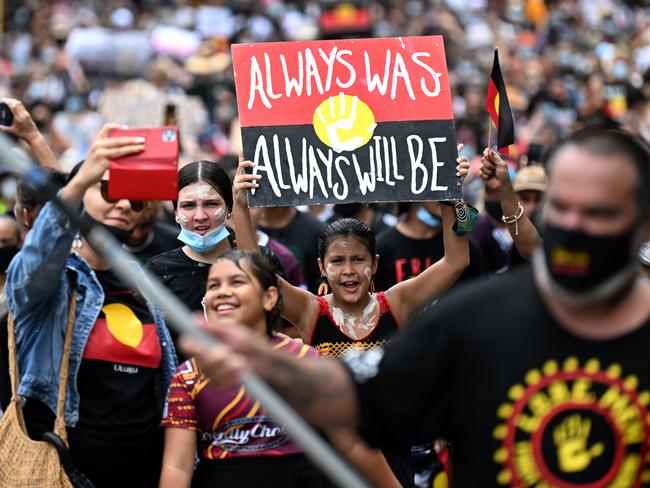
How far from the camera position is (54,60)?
21.8 m

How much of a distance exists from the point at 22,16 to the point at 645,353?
23552mm

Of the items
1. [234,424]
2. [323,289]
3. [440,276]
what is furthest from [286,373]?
[323,289]

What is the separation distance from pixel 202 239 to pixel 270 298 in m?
1.30

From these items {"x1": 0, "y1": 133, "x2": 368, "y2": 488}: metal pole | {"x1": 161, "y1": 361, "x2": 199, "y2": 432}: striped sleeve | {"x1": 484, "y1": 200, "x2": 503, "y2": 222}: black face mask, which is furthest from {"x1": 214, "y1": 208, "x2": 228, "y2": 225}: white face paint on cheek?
{"x1": 484, "y1": 200, "x2": 503, "y2": 222}: black face mask

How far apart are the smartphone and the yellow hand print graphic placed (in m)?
3.37

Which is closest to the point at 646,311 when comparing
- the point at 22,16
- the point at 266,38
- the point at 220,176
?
the point at 220,176

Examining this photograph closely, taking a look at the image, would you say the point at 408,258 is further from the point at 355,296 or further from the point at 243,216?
the point at 243,216

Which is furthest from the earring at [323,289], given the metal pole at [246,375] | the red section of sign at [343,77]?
the metal pole at [246,375]

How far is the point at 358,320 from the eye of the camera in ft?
18.9

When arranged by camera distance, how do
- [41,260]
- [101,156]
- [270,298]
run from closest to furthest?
1. [101,156]
2. [41,260]
3. [270,298]

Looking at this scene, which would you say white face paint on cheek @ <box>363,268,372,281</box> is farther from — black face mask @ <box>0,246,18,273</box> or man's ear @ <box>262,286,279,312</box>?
black face mask @ <box>0,246,18,273</box>

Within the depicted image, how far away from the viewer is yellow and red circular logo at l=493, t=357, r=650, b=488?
10.7 ft

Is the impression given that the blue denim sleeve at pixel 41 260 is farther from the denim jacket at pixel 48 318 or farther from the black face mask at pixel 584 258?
the black face mask at pixel 584 258

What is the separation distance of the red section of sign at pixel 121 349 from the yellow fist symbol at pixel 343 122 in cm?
123
